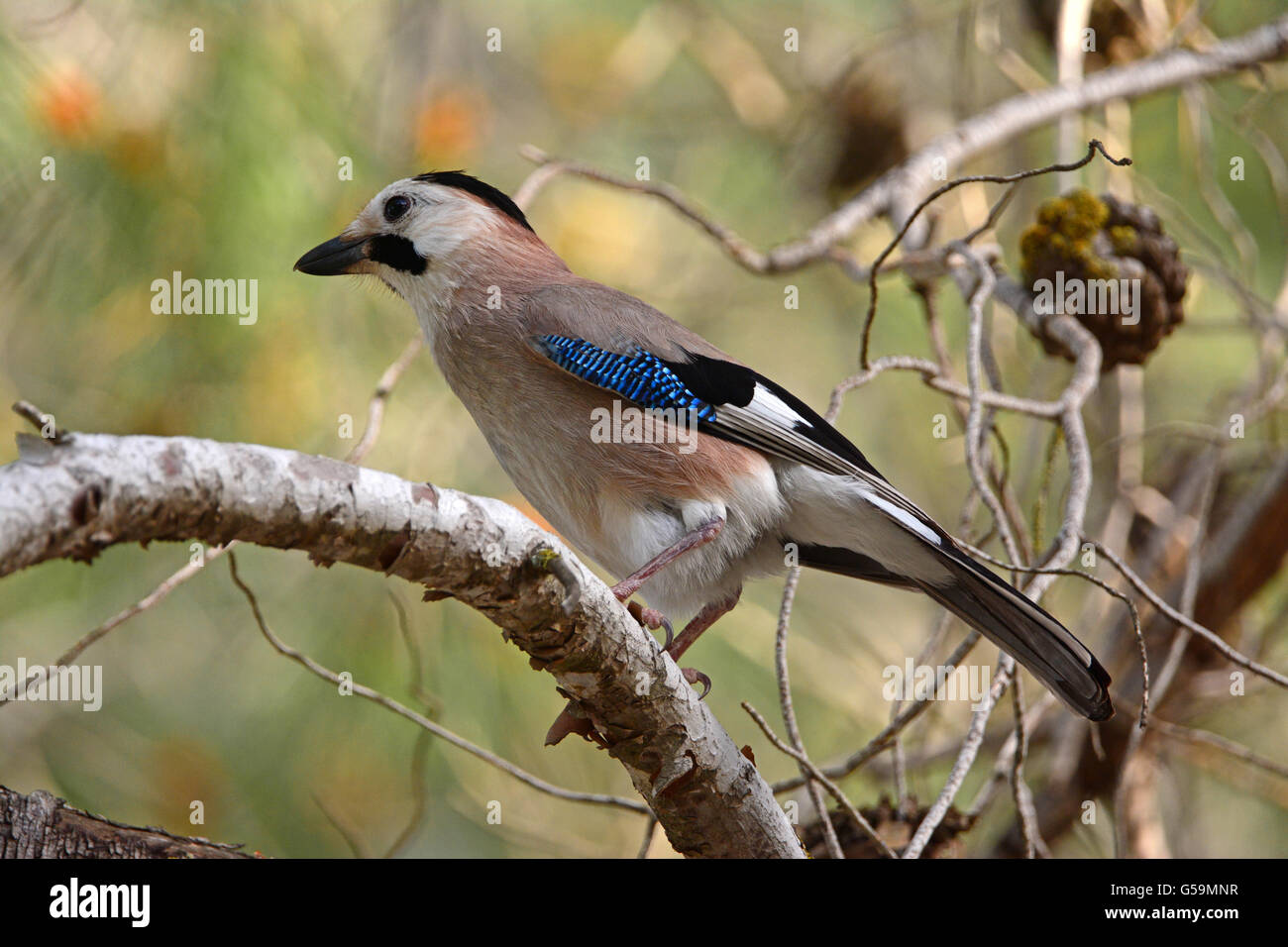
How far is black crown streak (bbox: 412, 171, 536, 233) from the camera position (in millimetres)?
3172

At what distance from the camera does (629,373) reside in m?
2.79

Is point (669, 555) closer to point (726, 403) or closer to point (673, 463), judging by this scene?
point (673, 463)

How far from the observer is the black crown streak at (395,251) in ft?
10.3

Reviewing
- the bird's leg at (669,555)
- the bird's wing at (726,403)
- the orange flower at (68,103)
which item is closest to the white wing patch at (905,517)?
the bird's wing at (726,403)

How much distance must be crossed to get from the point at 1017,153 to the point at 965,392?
2683mm

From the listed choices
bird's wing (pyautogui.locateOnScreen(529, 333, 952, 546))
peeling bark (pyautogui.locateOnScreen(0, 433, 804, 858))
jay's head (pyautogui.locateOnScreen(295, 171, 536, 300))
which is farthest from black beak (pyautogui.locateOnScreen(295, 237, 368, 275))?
peeling bark (pyautogui.locateOnScreen(0, 433, 804, 858))

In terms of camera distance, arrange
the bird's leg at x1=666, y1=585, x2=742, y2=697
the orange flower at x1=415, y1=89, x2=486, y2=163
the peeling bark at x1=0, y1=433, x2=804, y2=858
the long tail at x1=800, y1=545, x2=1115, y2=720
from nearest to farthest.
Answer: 1. the peeling bark at x1=0, y1=433, x2=804, y2=858
2. the long tail at x1=800, y1=545, x2=1115, y2=720
3. the bird's leg at x1=666, y1=585, x2=742, y2=697
4. the orange flower at x1=415, y1=89, x2=486, y2=163

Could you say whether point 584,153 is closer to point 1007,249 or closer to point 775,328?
point 775,328

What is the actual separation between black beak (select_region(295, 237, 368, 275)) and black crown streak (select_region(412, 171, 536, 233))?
238mm

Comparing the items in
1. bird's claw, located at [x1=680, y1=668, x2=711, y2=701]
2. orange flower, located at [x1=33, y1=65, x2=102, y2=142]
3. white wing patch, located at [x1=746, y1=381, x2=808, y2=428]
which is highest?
orange flower, located at [x1=33, y1=65, x2=102, y2=142]

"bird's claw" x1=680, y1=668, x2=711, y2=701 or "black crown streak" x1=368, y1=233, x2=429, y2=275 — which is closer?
"bird's claw" x1=680, y1=668, x2=711, y2=701

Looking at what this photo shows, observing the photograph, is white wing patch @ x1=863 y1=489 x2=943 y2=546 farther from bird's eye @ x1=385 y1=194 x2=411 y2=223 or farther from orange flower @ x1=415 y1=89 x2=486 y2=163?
orange flower @ x1=415 y1=89 x2=486 y2=163

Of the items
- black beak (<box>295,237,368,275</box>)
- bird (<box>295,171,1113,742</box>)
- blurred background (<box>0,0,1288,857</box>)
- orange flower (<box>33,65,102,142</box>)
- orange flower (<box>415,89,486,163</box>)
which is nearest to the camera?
bird (<box>295,171,1113,742</box>)
